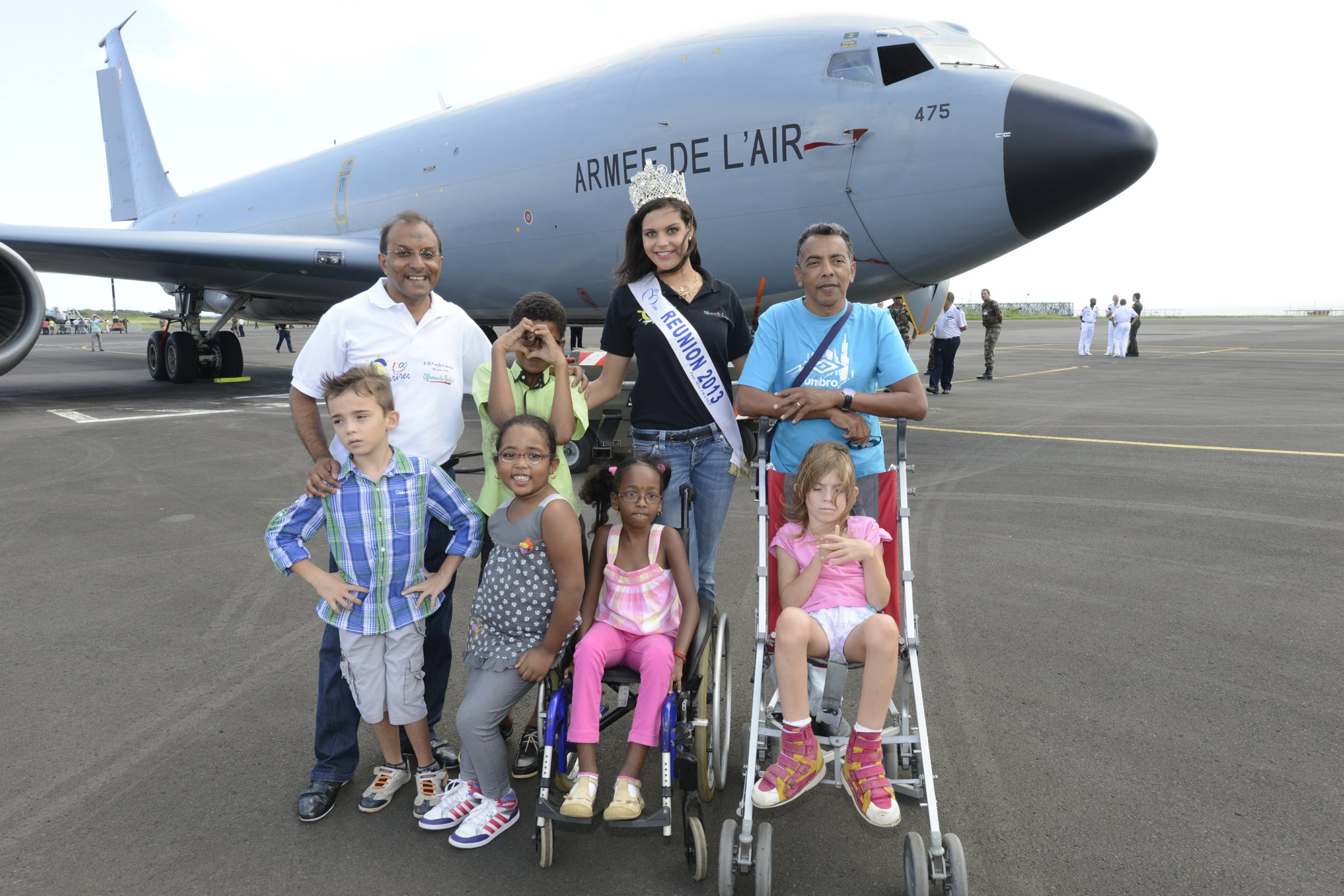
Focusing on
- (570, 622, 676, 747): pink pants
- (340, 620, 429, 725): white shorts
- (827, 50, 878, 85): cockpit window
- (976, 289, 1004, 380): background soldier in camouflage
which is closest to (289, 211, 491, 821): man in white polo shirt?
(340, 620, 429, 725): white shorts

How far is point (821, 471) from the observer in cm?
271

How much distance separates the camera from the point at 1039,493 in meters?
7.09

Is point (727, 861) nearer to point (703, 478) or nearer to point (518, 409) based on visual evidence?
point (703, 478)

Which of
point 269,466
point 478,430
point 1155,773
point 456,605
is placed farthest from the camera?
point 478,430

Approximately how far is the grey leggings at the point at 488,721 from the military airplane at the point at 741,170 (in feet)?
18.1

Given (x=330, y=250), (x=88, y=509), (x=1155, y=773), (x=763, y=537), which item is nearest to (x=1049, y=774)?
(x=1155, y=773)

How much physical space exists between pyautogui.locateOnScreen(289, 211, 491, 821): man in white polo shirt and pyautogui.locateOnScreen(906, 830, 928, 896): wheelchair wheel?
174 centimetres

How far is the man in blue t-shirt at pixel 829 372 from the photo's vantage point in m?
2.86

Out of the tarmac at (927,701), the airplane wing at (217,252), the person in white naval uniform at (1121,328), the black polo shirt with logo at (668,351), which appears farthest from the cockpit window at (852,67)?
the person in white naval uniform at (1121,328)

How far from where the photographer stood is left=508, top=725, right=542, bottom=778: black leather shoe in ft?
9.91

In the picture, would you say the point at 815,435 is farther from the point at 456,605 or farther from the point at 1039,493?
the point at 1039,493

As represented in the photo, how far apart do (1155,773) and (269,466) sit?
325 inches

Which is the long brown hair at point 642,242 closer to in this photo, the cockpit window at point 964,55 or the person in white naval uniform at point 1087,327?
the cockpit window at point 964,55

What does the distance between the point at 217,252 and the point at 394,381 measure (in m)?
11.8
